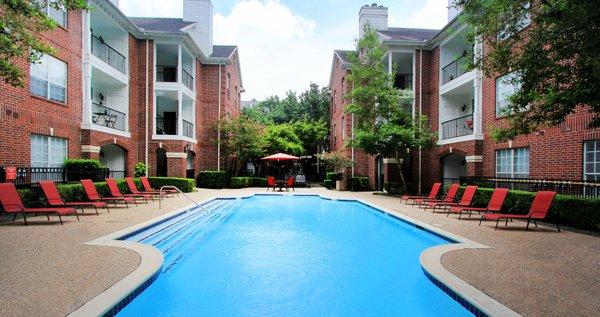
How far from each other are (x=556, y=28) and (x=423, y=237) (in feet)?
17.1

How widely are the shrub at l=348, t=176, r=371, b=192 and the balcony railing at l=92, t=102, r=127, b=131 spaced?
536 inches

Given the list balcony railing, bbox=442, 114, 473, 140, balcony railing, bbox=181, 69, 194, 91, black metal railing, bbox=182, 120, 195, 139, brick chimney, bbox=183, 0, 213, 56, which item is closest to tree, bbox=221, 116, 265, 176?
black metal railing, bbox=182, 120, 195, 139

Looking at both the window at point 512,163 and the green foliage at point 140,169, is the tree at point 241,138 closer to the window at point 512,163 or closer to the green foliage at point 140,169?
the green foliage at point 140,169

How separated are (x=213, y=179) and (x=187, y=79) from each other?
652 cm

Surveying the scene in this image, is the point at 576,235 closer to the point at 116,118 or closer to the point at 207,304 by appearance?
the point at 207,304

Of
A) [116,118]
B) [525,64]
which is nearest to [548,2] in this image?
[525,64]

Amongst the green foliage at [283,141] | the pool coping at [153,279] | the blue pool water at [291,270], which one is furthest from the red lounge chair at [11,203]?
the green foliage at [283,141]

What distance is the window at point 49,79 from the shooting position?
13.2 m

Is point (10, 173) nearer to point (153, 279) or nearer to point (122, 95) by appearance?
point (153, 279)

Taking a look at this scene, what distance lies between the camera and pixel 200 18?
2647 centimetres

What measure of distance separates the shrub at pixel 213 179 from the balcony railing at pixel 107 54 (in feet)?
25.3

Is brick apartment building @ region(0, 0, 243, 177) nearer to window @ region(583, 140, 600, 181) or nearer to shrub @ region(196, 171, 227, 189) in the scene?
shrub @ region(196, 171, 227, 189)

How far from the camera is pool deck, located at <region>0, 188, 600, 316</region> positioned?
3.90 m

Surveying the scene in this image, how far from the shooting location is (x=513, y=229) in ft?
29.8
